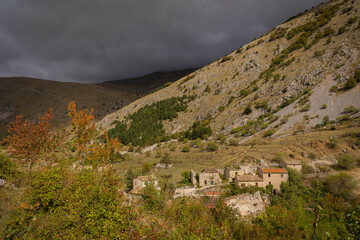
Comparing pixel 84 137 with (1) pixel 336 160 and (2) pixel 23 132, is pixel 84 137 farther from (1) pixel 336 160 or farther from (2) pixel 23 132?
(1) pixel 336 160

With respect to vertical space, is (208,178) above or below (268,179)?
below

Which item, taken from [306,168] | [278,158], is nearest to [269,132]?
[278,158]

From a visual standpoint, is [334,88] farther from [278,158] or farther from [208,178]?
[208,178]

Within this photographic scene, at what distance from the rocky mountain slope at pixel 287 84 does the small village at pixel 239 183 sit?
16143 mm

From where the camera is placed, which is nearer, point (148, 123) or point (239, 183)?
point (239, 183)

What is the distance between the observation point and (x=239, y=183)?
23266 millimetres

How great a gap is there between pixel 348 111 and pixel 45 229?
4734 cm

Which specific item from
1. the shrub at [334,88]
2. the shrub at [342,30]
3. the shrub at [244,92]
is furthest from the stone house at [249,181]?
the shrub at [342,30]

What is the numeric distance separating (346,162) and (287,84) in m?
33.0

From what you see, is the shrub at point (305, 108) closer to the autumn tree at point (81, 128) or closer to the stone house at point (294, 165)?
the stone house at point (294, 165)

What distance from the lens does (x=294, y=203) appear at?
58.7 ft

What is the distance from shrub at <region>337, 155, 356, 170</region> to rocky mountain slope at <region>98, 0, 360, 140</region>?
14.1 m

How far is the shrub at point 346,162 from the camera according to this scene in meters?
21.7

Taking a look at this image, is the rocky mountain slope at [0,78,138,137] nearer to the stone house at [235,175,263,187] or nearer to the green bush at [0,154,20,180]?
the green bush at [0,154,20,180]
